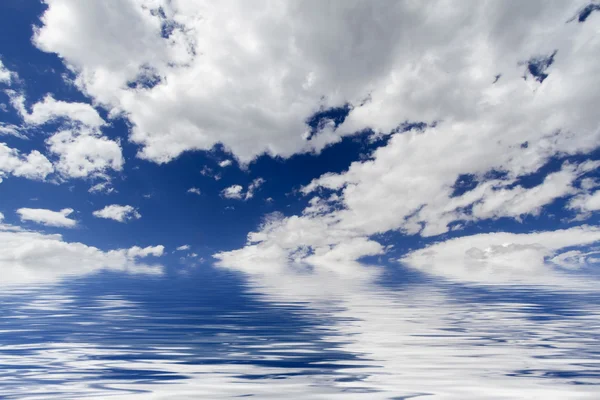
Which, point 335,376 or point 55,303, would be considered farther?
point 55,303

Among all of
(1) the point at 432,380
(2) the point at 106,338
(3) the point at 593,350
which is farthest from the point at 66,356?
(3) the point at 593,350

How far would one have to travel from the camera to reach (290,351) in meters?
16.0

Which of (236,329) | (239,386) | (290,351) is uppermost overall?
(236,329)

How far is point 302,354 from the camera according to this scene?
50.8 ft

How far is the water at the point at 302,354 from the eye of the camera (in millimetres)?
11414

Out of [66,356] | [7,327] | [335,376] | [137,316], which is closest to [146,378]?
[66,356]

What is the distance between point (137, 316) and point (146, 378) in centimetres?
1505

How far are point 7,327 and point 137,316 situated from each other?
8.13 meters

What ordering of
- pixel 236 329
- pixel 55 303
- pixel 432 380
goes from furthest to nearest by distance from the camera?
pixel 55 303, pixel 236 329, pixel 432 380

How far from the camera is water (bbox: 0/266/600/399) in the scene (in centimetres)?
1141

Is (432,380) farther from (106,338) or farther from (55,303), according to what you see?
(55,303)

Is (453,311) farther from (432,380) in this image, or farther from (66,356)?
(66,356)

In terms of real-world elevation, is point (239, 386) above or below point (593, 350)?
below

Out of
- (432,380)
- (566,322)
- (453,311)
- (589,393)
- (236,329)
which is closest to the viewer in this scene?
(589,393)
